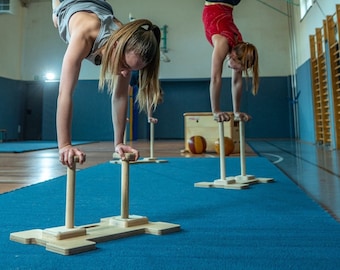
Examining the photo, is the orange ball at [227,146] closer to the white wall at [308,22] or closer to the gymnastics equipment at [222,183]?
the gymnastics equipment at [222,183]

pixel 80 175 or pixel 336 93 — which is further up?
pixel 336 93

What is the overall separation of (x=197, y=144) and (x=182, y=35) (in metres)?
5.06

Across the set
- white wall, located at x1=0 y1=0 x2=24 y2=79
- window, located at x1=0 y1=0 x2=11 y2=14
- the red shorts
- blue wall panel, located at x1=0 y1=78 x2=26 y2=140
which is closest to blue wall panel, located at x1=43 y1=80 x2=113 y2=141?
blue wall panel, located at x1=0 y1=78 x2=26 y2=140

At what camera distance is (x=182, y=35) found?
348 inches

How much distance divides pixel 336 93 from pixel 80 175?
4259 mm

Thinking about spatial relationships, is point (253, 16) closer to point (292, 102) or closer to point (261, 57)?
point (261, 57)

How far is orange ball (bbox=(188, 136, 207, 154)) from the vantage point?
454 cm

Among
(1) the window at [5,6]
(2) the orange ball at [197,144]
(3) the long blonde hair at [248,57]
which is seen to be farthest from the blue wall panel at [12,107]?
(3) the long blonde hair at [248,57]

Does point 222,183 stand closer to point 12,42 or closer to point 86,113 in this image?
point 86,113

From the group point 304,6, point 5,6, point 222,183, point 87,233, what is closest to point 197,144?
point 222,183

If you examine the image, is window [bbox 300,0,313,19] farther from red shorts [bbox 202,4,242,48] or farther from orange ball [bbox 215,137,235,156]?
red shorts [bbox 202,4,242,48]

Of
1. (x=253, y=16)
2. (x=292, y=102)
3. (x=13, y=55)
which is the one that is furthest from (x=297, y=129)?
(x=13, y=55)

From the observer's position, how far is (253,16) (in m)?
8.62

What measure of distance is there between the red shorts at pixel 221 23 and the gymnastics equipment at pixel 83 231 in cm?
118
